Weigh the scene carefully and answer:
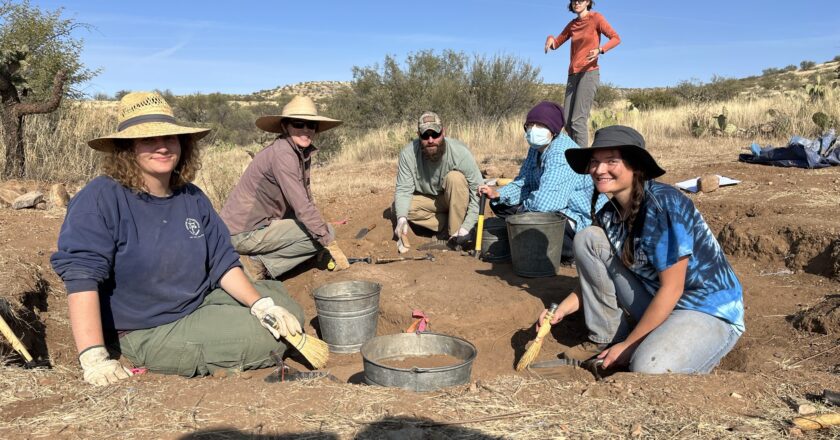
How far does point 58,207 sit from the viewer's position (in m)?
7.39

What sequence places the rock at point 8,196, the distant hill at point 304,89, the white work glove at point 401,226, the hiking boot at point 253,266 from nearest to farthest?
the hiking boot at point 253,266
the white work glove at point 401,226
the rock at point 8,196
the distant hill at point 304,89

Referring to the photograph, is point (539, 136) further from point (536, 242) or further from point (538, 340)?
point (538, 340)

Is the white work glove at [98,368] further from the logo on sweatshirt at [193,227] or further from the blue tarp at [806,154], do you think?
the blue tarp at [806,154]

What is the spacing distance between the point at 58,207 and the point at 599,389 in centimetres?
713

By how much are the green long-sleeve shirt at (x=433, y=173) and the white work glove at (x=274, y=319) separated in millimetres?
2949

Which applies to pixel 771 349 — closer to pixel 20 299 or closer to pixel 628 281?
pixel 628 281

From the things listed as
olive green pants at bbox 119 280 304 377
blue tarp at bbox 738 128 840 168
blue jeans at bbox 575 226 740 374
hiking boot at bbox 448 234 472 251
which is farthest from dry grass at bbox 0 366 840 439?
blue tarp at bbox 738 128 840 168

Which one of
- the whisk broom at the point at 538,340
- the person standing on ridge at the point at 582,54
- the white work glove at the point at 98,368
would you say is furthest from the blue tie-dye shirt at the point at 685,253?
the person standing on ridge at the point at 582,54

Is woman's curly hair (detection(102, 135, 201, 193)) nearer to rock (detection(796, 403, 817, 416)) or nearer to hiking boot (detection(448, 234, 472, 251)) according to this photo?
rock (detection(796, 403, 817, 416))

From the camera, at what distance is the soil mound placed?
Answer: 3.67m

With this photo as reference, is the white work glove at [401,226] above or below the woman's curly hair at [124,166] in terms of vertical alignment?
below

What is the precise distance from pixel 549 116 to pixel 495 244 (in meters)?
1.40

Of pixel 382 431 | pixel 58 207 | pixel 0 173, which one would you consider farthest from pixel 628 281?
pixel 0 173

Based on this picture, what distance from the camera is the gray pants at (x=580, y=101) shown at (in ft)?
26.1
